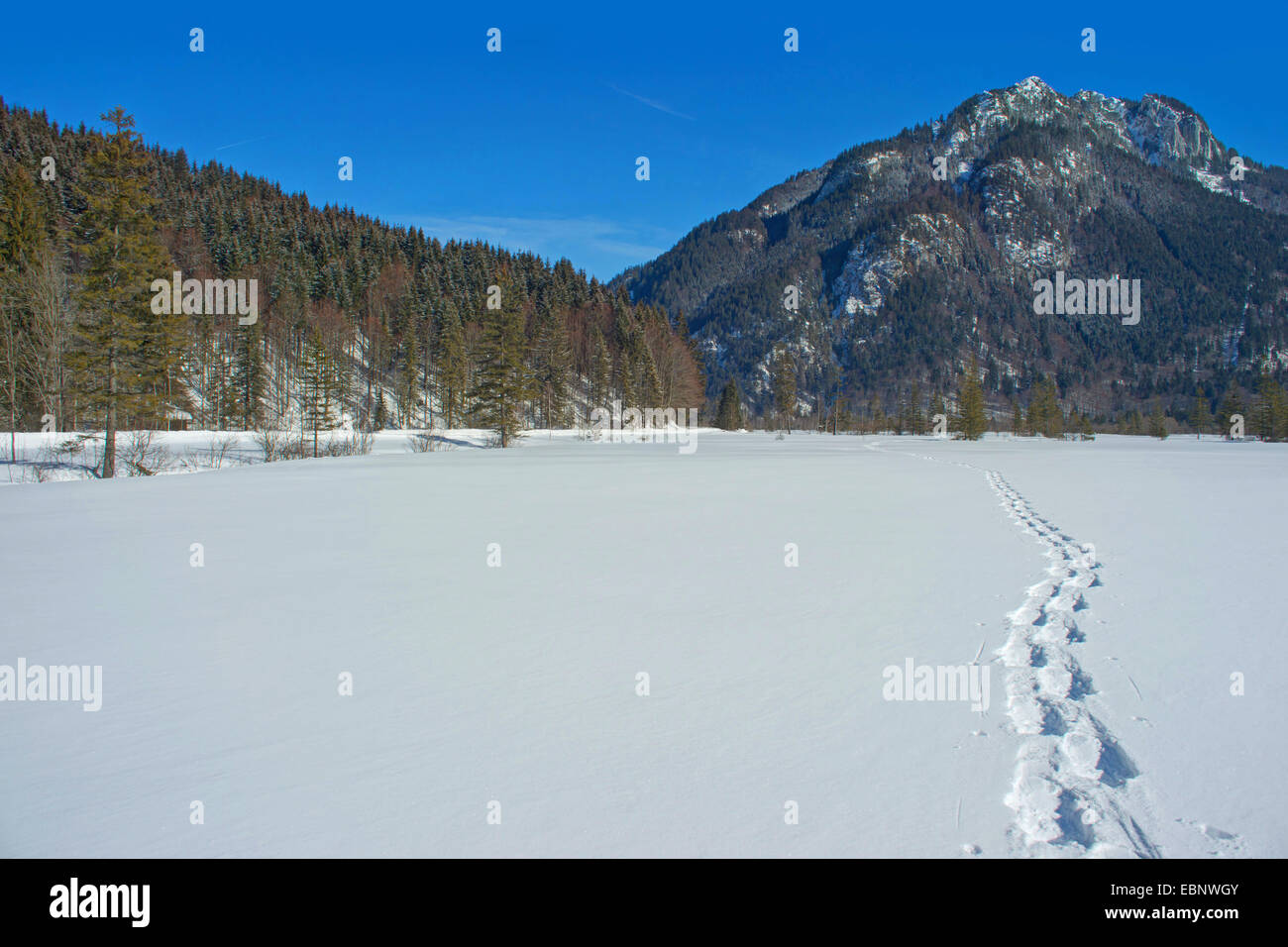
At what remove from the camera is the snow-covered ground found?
8.51 feet

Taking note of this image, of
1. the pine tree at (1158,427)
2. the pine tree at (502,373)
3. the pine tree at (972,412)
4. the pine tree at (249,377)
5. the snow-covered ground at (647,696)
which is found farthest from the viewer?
the pine tree at (1158,427)

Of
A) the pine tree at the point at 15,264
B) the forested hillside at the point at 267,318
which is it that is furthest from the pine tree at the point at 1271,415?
the pine tree at the point at 15,264

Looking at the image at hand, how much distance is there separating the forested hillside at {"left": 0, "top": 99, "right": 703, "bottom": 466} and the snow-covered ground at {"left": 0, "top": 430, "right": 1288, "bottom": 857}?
20.0m

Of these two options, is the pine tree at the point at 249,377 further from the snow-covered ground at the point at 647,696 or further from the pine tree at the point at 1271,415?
the pine tree at the point at 1271,415

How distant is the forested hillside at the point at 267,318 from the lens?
23984 mm

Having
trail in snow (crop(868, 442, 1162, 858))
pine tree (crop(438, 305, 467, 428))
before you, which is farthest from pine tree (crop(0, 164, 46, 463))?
trail in snow (crop(868, 442, 1162, 858))

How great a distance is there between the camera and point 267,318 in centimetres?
6719

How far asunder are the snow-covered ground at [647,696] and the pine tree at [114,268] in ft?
60.3

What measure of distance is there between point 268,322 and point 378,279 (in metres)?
18.4

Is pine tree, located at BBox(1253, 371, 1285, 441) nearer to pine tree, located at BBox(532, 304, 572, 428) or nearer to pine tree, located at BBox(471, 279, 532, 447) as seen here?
pine tree, located at BBox(532, 304, 572, 428)

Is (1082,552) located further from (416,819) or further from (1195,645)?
(416,819)

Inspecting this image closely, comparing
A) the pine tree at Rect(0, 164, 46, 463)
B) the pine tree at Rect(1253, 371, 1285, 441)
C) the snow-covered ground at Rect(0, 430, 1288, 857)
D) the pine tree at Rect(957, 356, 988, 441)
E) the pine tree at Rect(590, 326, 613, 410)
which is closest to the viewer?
the snow-covered ground at Rect(0, 430, 1288, 857)

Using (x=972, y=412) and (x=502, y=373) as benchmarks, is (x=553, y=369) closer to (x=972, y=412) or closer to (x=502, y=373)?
(x=502, y=373)
